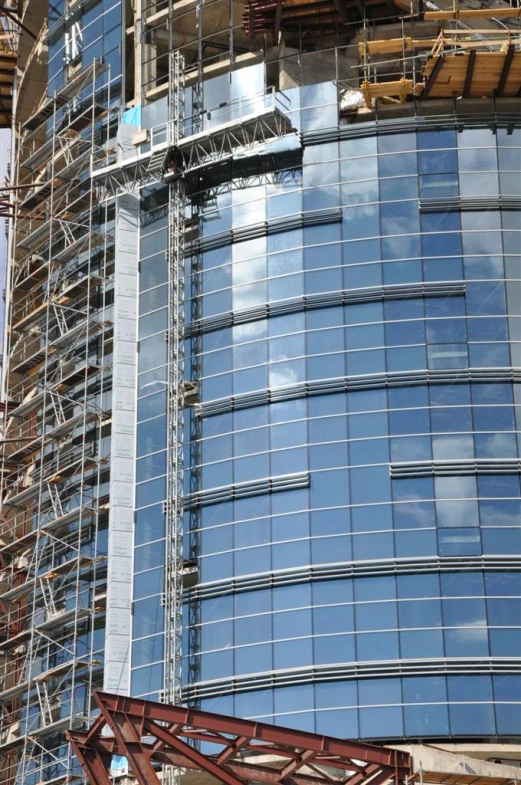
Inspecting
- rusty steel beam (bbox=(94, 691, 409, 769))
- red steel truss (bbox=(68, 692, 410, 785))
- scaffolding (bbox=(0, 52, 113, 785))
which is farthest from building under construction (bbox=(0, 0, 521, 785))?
rusty steel beam (bbox=(94, 691, 409, 769))

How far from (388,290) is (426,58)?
11.7 m

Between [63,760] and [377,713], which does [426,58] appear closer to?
[377,713]

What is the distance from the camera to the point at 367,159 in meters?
80.3

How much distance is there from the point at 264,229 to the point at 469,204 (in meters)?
9.09

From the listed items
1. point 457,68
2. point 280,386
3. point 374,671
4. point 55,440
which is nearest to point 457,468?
point 280,386

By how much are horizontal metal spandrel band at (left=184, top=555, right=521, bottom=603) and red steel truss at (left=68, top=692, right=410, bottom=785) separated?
44.6 ft

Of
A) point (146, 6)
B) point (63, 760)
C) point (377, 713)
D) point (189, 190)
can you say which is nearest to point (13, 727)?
point (63, 760)

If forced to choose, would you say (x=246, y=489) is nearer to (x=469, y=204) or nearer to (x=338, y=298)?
(x=338, y=298)

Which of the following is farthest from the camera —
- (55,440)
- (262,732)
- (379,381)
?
(55,440)

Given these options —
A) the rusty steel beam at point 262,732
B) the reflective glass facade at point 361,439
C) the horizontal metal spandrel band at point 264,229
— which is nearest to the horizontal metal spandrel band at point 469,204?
the reflective glass facade at point 361,439

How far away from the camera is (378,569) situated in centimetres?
7288

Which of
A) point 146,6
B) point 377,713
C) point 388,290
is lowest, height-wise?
point 377,713

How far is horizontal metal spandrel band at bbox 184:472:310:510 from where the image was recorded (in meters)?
75.2

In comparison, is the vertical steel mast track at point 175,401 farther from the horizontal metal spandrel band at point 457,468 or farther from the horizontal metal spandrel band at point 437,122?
the horizontal metal spandrel band at point 457,468
